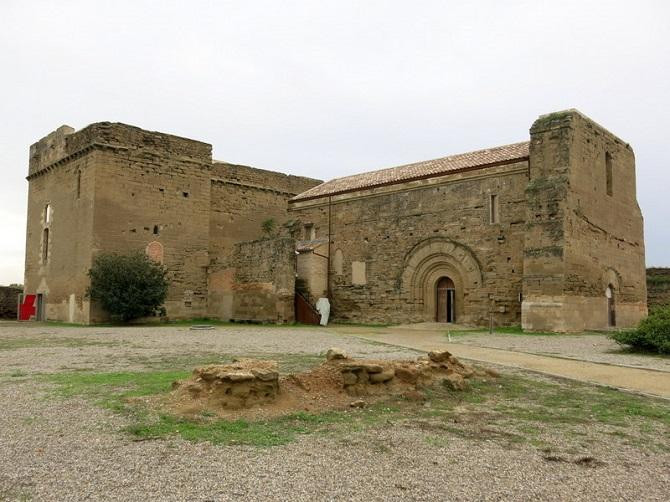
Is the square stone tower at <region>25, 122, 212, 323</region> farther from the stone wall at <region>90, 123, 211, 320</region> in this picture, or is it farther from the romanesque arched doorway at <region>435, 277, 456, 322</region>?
the romanesque arched doorway at <region>435, 277, 456, 322</region>

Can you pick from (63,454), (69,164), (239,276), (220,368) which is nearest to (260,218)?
(239,276)

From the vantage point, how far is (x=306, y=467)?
4.29 metres

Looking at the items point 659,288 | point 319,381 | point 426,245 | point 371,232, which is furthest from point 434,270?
point 319,381

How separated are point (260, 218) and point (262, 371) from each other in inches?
961

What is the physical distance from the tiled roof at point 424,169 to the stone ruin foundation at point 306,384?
48.4 feet

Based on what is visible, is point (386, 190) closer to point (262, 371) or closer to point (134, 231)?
point (134, 231)

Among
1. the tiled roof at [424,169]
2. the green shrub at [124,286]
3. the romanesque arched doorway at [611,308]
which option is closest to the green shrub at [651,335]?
the romanesque arched doorway at [611,308]

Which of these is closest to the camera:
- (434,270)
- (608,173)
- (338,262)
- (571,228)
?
(571,228)

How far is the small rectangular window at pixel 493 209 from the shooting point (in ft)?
68.1

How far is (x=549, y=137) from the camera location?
19.0m

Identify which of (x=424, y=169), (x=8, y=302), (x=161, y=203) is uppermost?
(x=424, y=169)

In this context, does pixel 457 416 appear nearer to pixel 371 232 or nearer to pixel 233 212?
pixel 371 232

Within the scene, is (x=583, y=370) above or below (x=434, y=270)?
below

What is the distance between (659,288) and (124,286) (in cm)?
2591
